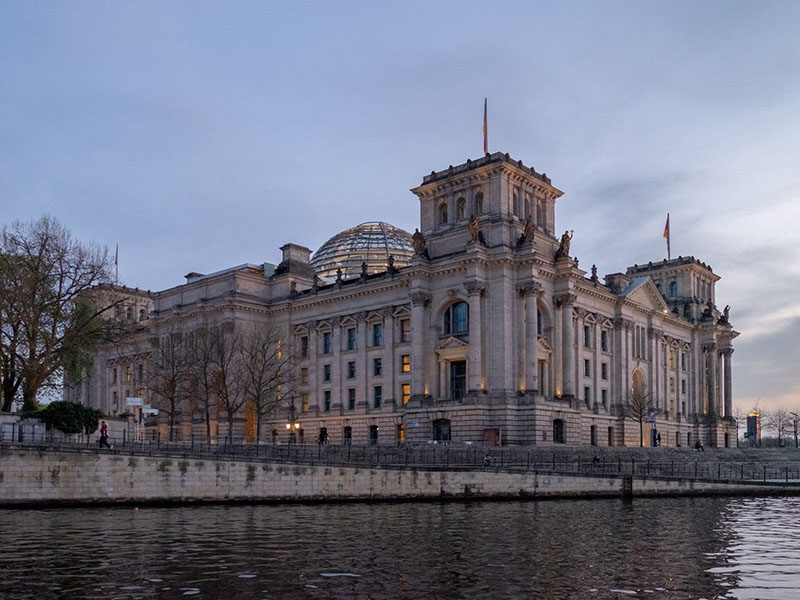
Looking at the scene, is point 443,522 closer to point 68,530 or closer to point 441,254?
point 68,530

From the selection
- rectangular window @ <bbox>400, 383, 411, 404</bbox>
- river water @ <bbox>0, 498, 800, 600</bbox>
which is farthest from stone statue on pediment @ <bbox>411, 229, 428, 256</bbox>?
river water @ <bbox>0, 498, 800, 600</bbox>

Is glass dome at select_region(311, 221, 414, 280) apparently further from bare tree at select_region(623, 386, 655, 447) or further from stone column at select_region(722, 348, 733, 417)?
stone column at select_region(722, 348, 733, 417)

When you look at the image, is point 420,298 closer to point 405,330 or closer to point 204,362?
point 405,330

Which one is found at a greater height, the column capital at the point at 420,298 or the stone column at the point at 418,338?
the column capital at the point at 420,298

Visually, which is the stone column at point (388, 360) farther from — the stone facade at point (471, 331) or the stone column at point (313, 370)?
the stone column at point (313, 370)

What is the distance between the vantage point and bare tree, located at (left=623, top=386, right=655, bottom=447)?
90875mm

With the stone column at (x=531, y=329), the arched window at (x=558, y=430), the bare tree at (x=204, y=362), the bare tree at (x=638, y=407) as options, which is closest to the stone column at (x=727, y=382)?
the bare tree at (x=638, y=407)

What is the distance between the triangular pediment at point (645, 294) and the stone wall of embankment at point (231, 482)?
49.4 metres

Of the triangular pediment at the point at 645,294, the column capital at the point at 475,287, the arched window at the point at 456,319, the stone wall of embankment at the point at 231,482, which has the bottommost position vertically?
the stone wall of embankment at the point at 231,482

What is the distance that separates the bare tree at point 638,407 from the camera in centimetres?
9088

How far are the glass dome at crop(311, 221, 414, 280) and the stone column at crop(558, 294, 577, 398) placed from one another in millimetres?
39464

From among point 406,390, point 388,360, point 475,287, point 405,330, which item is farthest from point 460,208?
point 406,390

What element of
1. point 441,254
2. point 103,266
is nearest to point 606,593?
point 103,266

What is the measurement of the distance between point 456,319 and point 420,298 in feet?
13.2
